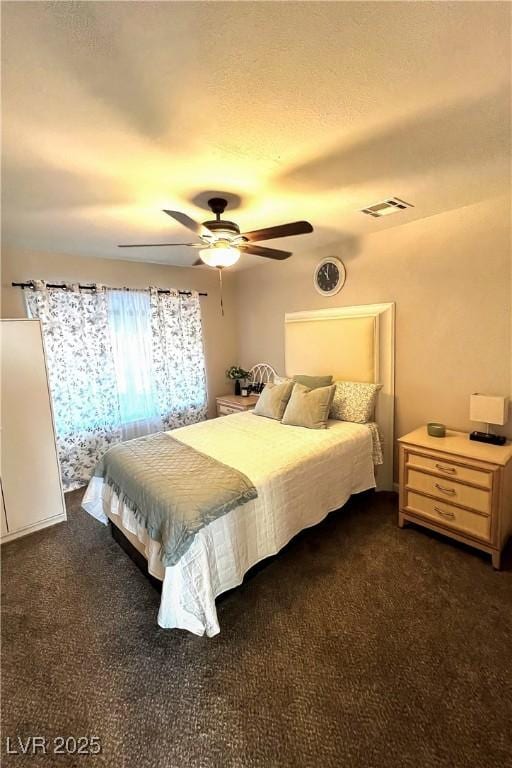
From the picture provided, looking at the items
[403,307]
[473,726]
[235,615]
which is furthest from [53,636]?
[403,307]

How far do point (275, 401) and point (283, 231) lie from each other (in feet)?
5.55

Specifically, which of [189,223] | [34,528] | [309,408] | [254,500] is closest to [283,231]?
[189,223]

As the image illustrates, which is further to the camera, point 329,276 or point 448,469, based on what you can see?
point 329,276

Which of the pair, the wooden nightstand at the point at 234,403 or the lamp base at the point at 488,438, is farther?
the wooden nightstand at the point at 234,403

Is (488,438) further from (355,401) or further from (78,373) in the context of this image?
(78,373)

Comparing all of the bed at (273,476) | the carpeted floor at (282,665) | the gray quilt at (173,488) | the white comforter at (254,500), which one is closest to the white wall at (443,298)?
the bed at (273,476)

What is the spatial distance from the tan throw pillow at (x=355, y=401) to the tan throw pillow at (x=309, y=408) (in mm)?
137

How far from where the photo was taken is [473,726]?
130cm

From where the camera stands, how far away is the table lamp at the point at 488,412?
2295mm

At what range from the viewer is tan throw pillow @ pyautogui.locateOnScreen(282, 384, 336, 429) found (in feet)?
9.45

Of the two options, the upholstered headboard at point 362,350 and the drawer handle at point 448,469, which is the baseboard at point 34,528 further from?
the drawer handle at point 448,469

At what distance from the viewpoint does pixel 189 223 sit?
6.25ft

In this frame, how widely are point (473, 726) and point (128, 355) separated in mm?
3838

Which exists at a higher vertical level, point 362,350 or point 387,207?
point 387,207
